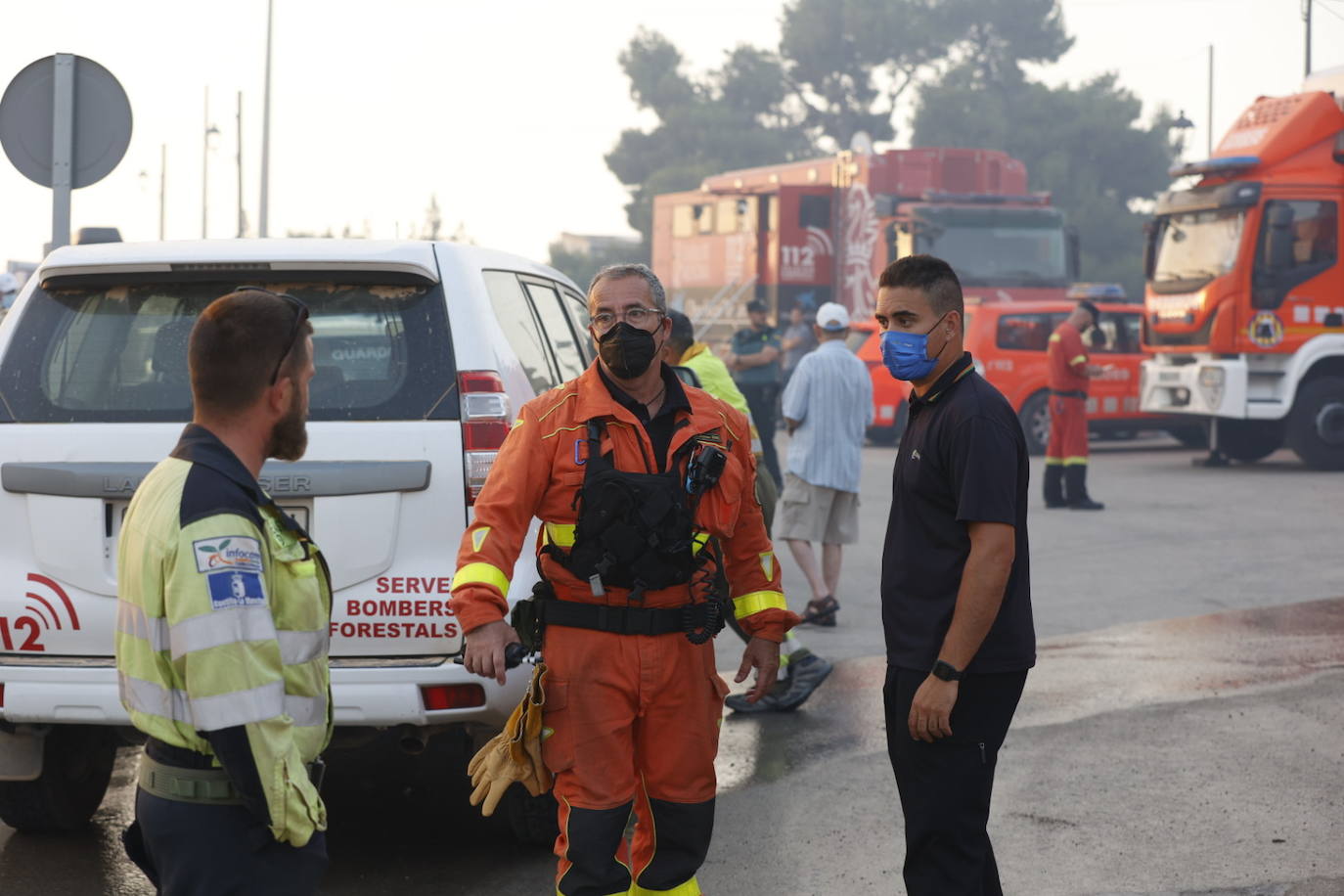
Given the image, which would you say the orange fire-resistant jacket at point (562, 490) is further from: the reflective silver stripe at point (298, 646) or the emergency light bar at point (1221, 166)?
the emergency light bar at point (1221, 166)

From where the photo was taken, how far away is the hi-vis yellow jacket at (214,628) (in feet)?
8.54

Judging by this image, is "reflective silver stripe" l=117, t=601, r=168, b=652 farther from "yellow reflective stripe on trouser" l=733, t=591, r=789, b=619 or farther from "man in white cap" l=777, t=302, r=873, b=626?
"man in white cap" l=777, t=302, r=873, b=626

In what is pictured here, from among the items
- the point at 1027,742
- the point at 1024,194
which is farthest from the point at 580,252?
the point at 1027,742

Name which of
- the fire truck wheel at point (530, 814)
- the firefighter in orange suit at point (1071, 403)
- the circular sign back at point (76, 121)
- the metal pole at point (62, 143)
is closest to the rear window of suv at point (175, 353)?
the fire truck wheel at point (530, 814)

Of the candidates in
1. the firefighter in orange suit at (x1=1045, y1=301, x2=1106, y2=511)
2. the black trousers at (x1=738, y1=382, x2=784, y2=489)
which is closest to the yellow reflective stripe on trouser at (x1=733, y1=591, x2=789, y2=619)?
the black trousers at (x1=738, y1=382, x2=784, y2=489)

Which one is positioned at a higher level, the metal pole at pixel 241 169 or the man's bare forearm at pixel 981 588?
the metal pole at pixel 241 169

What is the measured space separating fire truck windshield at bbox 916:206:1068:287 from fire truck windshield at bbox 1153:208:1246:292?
404 cm

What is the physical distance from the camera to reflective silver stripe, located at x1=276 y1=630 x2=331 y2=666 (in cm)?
277

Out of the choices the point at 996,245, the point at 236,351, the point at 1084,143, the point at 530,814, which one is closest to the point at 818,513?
the point at 530,814

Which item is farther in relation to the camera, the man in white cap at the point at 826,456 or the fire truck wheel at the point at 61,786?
the man in white cap at the point at 826,456

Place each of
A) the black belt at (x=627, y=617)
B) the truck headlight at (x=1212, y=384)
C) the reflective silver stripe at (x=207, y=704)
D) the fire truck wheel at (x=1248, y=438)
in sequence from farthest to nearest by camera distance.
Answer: the fire truck wheel at (x=1248, y=438), the truck headlight at (x=1212, y=384), the black belt at (x=627, y=617), the reflective silver stripe at (x=207, y=704)

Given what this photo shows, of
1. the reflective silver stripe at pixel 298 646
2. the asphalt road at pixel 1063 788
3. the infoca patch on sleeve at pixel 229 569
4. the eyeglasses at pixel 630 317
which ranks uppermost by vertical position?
the eyeglasses at pixel 630 317

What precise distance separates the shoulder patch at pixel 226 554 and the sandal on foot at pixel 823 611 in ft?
22.2

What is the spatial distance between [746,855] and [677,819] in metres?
1.30
